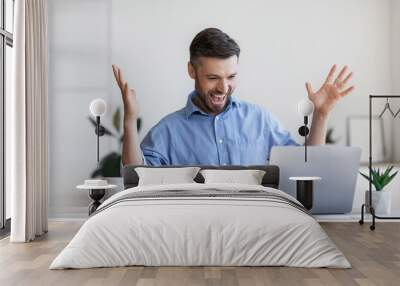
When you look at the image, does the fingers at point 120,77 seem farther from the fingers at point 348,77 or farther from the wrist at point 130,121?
the fingers at point 348,77

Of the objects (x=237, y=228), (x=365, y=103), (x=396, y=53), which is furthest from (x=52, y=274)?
(x=396, y=53)

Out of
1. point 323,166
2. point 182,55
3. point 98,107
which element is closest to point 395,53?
point 323,166

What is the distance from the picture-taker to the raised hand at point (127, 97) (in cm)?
782

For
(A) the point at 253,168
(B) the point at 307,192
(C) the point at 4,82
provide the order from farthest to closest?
1. (A) the point at 253,168
2. (B) the point at 307,192
3. (C) the point at 4,82

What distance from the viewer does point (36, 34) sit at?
6414 millimetres

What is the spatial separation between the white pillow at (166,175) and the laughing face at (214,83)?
3.31 feet

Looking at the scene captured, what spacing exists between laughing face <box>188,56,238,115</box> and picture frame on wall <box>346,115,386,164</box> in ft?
5.26

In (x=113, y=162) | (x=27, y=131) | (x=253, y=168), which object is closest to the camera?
(x=27, y=131)

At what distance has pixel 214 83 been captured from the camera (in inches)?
304

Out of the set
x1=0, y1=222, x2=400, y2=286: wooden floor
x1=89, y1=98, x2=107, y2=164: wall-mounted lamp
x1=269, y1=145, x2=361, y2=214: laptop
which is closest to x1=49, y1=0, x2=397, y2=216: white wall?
x1=89, y1=98, x2=107, y2=164: wall-mounted lamp

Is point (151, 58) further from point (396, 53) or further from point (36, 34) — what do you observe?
point (396, 53)

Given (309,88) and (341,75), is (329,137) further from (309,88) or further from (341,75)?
(341,75)

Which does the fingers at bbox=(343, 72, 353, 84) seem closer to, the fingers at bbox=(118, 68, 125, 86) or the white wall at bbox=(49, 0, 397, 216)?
the white wall at bbox=(49, 0, 397, 216)

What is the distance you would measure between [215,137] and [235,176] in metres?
0.96
